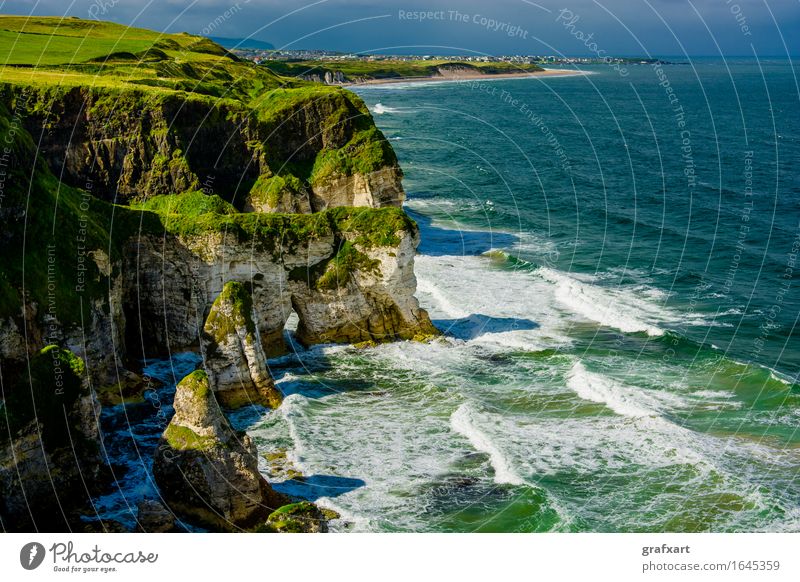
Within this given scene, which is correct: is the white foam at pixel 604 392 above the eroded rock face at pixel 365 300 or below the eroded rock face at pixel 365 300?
below

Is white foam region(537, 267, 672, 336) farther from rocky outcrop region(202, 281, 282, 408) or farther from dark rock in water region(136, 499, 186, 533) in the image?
dark rock in water region(136, 499, 186, 533)

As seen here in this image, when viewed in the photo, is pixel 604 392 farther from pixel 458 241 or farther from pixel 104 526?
pixel 458 241

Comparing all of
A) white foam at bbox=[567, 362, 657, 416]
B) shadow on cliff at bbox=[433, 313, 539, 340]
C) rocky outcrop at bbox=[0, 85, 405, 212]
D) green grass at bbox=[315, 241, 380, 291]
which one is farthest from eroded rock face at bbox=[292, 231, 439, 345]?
rocky outcrop at bbox=[0, 85, 405, 212]

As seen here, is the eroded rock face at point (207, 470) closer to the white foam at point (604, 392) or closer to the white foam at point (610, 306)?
the white foam at point (604, 392)

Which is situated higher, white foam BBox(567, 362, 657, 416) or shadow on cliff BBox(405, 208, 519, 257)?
shadow on cliff BBox(405, 208, 519, 257)

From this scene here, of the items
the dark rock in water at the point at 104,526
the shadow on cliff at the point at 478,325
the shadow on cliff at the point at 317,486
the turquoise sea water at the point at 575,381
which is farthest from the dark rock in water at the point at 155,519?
the shadow on cliff at the point at 478,325

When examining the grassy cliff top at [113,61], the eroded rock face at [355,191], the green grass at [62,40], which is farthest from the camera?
the green grass at [62,40]

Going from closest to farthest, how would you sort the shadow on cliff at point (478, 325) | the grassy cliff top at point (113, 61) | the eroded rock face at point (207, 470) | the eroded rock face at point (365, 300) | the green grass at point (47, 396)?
the green grass at point (47, 396)
the eroded rock face at point (207, 470)
the eroded rock face at point (365, 300)
the shadow on cliff at point (478, 325)
the grassy cliff top at point (113, 61)
